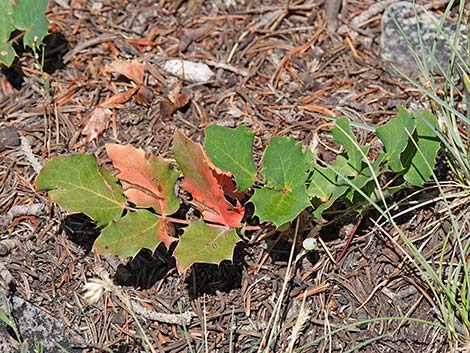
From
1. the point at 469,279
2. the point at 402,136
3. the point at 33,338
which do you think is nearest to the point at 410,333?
the point at 469,279

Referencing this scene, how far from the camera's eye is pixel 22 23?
228 cm

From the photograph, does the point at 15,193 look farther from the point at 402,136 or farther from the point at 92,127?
the point at 402,136

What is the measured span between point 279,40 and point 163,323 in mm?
1119

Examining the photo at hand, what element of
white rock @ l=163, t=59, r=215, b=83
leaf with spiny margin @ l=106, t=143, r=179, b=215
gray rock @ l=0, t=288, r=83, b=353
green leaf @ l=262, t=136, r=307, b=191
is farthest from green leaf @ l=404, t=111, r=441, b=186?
gray rock @ l=0, t=288, r=83, b=353

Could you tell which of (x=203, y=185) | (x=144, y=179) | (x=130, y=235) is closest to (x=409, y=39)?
(x=203, y=185)

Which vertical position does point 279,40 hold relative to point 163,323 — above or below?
above

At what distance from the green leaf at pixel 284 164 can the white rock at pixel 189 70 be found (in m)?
0.65

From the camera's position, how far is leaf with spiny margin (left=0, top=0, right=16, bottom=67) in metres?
2.26

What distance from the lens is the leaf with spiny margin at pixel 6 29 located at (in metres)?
2.26

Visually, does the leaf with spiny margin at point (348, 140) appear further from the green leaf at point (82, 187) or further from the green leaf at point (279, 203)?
the green leaf at point (82, 187)

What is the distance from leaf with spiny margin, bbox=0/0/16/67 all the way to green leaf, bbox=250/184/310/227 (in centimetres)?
98

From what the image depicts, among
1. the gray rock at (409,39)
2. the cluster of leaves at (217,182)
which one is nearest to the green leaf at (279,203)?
the cluster of leaves at (217,182)

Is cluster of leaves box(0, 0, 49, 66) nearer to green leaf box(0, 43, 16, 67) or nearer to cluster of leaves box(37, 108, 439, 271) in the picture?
green leaf box(0, 43, 16, 67)

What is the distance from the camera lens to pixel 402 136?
1830 mm
